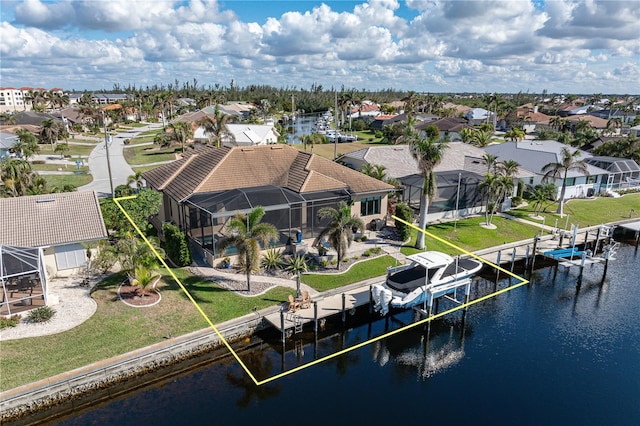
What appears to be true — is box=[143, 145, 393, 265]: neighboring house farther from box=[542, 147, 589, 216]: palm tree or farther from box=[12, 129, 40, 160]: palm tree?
box=[12, 129, 40, 160]: palm tree

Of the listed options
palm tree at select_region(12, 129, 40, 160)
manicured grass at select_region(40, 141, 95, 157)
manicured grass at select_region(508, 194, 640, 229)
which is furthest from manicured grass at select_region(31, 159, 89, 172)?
manicured grass at select_region(508, 194, 640, 229)

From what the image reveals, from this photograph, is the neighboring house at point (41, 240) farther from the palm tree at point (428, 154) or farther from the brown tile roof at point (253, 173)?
the palm tree at point (428, 154)

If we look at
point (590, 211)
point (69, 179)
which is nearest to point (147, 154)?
point (69, 179)

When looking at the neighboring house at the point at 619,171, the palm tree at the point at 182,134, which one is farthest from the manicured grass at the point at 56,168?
the neighboring house at the point at 619,171

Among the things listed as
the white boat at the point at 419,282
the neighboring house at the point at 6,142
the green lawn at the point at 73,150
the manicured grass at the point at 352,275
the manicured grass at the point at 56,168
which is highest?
the neighboring house at the point at 6,142

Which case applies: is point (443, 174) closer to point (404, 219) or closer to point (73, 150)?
point (404, 219)
